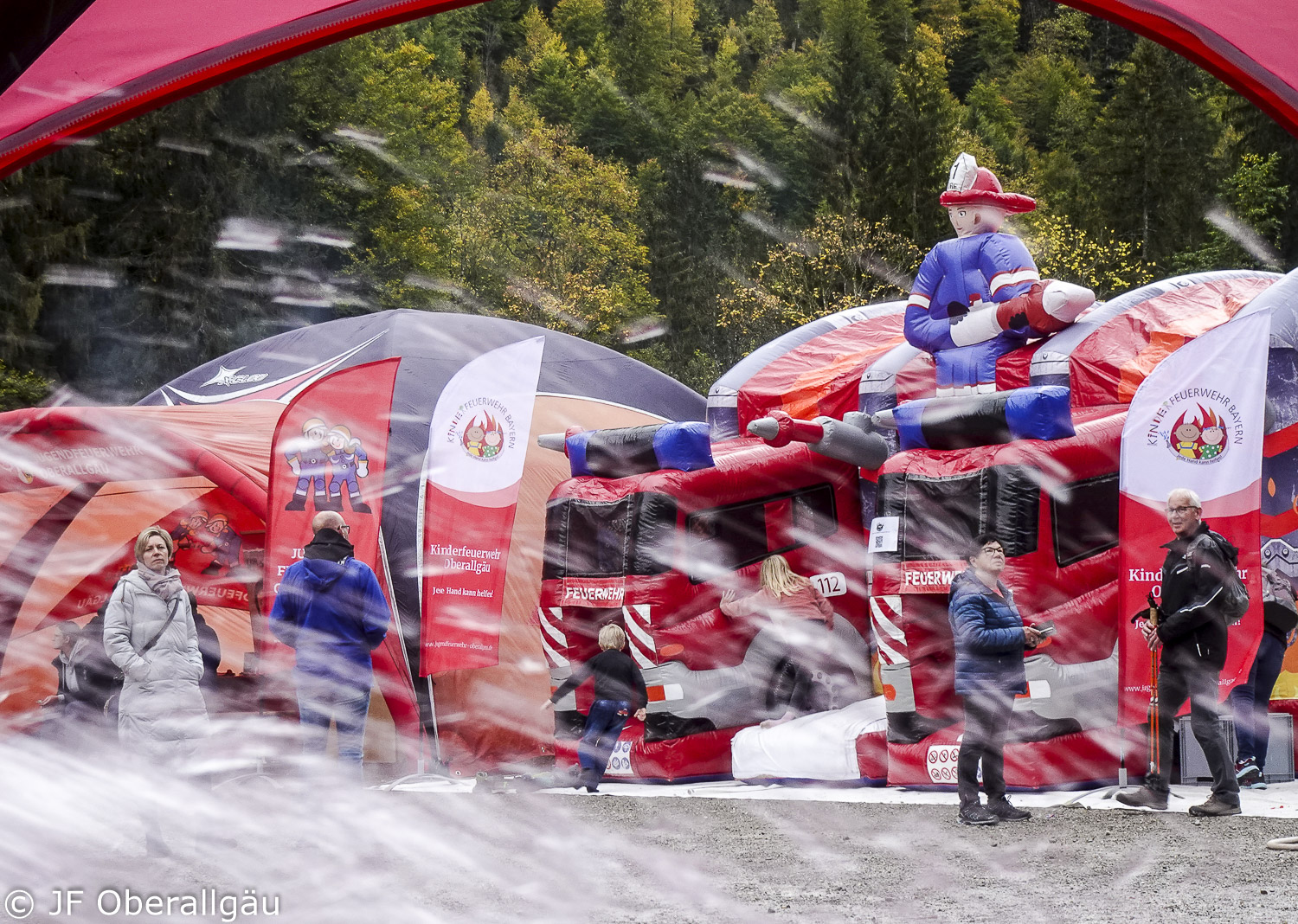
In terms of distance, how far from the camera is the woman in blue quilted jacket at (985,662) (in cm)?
791

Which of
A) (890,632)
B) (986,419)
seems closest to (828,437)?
(986,419)

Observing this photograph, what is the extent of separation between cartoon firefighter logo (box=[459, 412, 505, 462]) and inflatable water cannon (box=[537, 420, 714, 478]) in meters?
0.91

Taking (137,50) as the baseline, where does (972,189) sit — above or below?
above

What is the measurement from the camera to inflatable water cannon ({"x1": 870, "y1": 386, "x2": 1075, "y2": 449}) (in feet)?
31.7

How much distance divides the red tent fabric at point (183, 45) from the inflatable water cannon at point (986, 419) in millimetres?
8182

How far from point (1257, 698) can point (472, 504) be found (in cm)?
526

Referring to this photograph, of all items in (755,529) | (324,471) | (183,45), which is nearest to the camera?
(183,45)

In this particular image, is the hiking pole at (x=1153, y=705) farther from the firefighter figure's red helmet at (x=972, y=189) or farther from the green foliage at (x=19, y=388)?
the green foliage at (x=19, y=388)

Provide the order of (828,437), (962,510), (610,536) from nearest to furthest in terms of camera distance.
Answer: (962,510) → (610,536) → (828,437)

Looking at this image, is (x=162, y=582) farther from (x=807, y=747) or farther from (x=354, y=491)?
(x=807, y=747)

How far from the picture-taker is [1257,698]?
9.45 meters

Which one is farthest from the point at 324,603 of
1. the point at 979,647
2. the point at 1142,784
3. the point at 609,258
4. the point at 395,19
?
the point at 609,258

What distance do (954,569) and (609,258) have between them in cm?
4957

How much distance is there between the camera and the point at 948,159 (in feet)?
170
